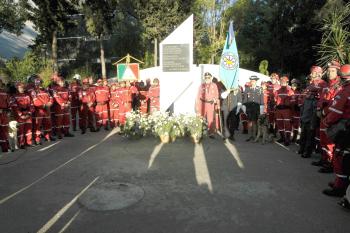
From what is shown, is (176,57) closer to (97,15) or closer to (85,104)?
(85,104)

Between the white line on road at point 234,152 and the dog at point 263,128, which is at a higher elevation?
the dog at point 263,128

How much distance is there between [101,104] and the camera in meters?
12.6

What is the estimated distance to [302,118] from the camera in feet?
28.8

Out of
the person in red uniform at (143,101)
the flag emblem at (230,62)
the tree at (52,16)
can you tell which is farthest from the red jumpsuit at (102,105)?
the tree at (52,16)

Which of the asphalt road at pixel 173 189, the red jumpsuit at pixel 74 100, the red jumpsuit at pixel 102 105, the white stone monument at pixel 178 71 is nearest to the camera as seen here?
the asphalt road at pixel 173 189

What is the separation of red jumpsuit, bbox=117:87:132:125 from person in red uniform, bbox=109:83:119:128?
0.52ft

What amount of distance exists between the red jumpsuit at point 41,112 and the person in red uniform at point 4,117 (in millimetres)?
1134

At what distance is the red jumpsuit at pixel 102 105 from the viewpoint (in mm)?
12469

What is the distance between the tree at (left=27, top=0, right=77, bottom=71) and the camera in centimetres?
2833

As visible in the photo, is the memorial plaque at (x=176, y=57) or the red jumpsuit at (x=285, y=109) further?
the memorial plaque at (x=176, y=57)

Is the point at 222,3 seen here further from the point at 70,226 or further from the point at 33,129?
the point at 70,226

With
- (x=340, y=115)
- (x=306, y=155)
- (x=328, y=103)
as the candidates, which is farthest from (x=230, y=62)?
(x=340, y=115)

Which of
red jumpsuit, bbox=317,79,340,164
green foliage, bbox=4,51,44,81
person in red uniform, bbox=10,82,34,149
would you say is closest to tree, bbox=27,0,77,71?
green foliage, bbox=4,51,44,81

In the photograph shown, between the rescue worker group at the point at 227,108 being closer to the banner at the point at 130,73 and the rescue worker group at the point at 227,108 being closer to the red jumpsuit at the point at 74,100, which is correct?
the red jumpsuit at the point at 74,100
